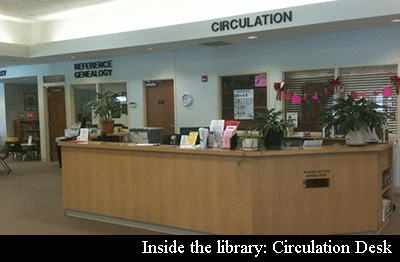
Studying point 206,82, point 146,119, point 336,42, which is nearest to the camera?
point 336,42

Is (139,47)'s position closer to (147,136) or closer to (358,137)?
(147,136)

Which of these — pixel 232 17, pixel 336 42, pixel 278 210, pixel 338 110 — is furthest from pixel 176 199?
pixel 336 42

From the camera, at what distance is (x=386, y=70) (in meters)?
6.93

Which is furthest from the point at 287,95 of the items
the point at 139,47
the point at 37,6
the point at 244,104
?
the point at 37,6

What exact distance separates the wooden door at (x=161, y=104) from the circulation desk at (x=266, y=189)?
467cm

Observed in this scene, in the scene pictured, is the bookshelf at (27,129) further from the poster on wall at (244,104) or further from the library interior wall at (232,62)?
the poster on wall at (244,104)

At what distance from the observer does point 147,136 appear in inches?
215

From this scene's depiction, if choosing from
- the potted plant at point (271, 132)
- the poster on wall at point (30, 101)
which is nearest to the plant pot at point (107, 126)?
the potted plant at point (271, 132)

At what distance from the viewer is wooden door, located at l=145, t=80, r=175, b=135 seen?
31.3 ft

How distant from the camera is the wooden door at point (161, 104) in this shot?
9547mm

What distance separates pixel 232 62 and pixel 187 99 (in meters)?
1.41

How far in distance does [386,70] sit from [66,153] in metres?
5.49
